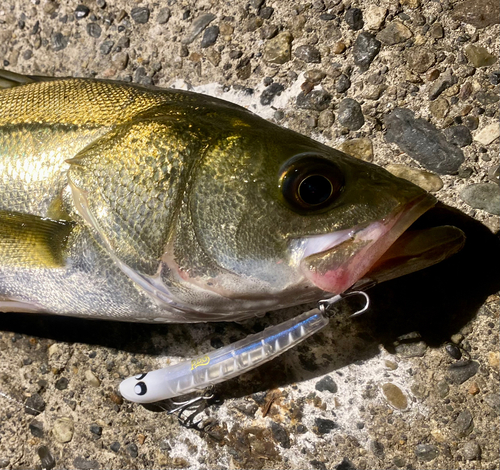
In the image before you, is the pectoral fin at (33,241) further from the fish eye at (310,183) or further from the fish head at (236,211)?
the fish eye at (310,183)

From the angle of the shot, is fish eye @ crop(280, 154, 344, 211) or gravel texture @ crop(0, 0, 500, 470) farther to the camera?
gravel texture @ crop(0, 0, 500, 470)

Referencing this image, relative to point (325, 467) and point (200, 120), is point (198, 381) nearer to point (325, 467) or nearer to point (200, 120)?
point (325, 467)

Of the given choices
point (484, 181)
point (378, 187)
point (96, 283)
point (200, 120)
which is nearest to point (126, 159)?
point (200, 120)

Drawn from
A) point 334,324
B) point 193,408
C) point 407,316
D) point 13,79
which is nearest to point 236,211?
point 334,324

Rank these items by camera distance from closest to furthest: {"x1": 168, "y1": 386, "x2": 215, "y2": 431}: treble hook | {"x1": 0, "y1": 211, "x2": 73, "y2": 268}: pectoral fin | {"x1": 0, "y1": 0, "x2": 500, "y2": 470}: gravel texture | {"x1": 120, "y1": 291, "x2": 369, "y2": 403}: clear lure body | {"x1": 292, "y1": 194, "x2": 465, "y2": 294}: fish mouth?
1. {"x1": 292, "y1": 194, "x2": 465, "y2": 294}: fish mouth
2. {"x1": 0, "y1": 211, "x2": 73, "y2": 268}: pectoral fin
3. {"x1": 120, "y1": 291, "x2": 369, "y2": 403}: clear lure body
4. {"x1": 0, "y1": 0, "x2": 500, "y2": 470}: gravel texture
5. {"x1": 168, "y1": 386, "x2": 215, "y2": 431}: treble hook

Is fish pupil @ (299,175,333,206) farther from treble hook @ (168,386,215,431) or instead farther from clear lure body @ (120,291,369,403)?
treble hook @ (168,386,215,431)

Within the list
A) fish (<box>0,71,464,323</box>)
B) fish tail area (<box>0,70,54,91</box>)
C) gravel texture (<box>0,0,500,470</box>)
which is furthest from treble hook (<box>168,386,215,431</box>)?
fish tail area (<box>0,70,54,91</box>)

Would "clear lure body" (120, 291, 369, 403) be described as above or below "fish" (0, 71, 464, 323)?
below

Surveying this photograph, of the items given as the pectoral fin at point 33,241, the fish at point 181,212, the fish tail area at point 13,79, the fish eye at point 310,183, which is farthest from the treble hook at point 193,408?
the fish tail area at point 13,79
